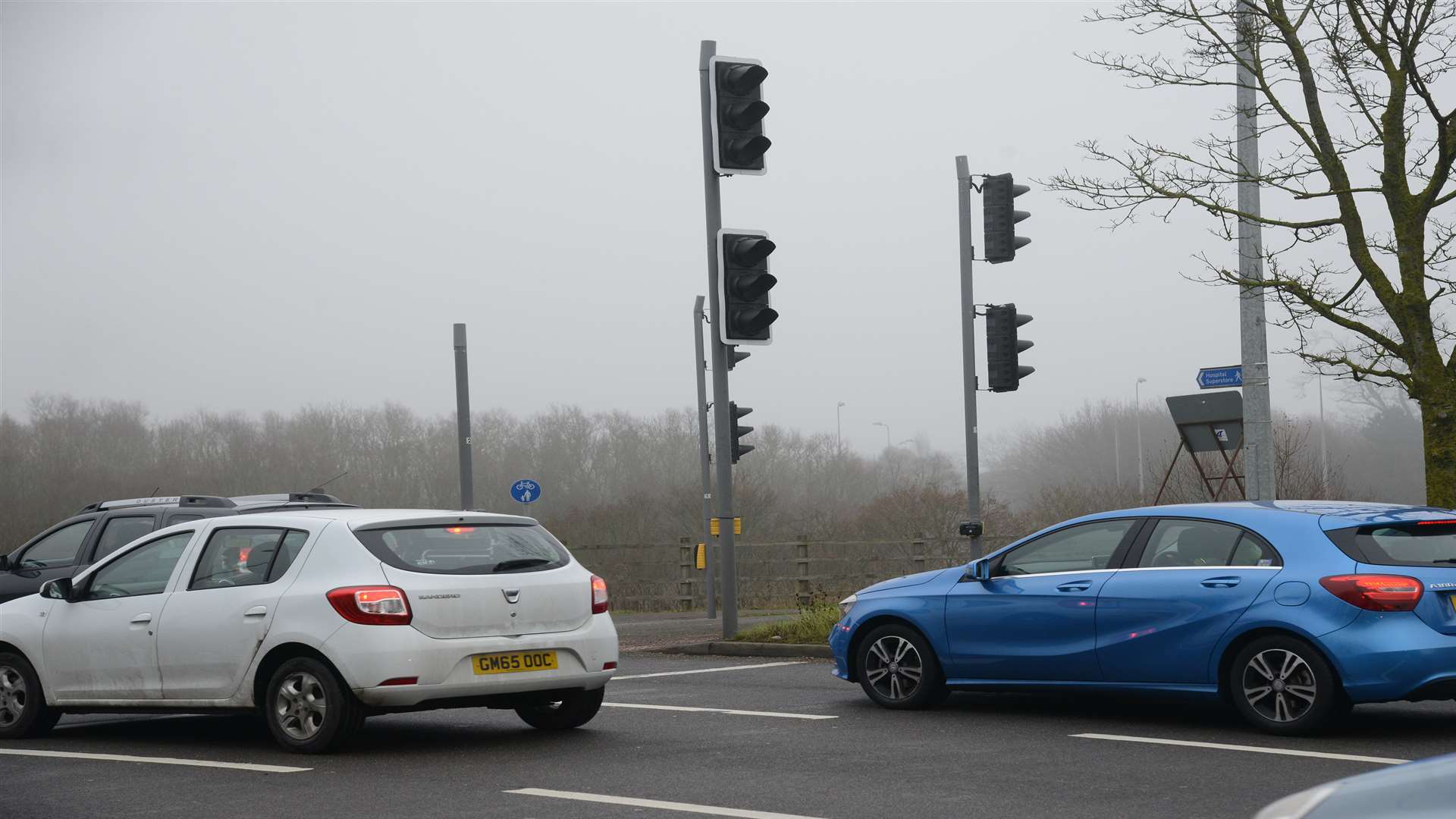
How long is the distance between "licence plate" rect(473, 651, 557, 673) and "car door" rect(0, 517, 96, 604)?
6996 millimetres

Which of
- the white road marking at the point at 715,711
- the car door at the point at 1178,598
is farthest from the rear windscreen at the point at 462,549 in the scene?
the car door at the point at 1178,598

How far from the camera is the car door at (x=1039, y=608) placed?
979 centimetres

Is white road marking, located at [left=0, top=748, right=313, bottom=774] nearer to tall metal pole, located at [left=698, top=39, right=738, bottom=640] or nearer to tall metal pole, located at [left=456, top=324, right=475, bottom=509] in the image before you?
tall metal pole, located at [left=698, top=39, right=738, bottom=640]

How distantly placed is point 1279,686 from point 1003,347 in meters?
7.88

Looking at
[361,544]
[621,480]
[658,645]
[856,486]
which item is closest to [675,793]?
[361,544]

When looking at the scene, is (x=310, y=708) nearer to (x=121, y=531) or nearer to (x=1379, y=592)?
(x=1379, y=592)

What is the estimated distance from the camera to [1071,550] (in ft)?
33.0

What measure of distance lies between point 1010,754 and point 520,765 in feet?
8.65

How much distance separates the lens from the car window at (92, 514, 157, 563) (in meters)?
14.4

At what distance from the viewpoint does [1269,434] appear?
45.9 ft

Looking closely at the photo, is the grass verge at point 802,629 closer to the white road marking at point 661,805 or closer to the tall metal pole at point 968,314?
the tall metal pole at point 968,314

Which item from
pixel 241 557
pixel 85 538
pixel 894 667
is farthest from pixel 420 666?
pixel 85 538

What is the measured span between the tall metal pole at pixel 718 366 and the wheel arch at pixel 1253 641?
7.41 meters

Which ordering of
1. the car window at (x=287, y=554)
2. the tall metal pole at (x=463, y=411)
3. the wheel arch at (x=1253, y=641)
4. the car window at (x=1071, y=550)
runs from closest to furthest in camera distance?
1. the wheel arch at (x=1253, y=641)
2. the car window at (x=287, y=554)
3. the car window at (x=1071, y=550)
4. the tall metal pole at (x=463, y=411)
